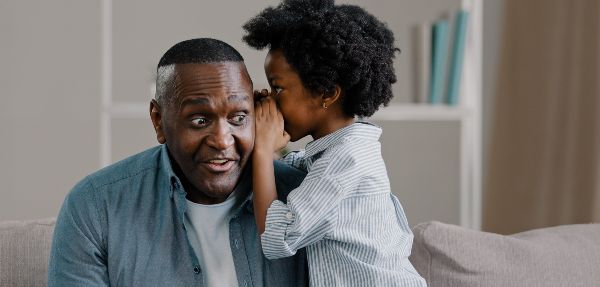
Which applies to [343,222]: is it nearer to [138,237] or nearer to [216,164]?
[216,164]

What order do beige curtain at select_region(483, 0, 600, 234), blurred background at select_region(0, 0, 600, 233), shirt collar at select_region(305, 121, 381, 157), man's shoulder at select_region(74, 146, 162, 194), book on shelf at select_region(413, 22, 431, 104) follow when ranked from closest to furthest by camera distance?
man's shoulder at select_region(74, 146, 162, 194), shirt collar at select_region(305, 121, 381, 157), blurred background at select_region(0, 0, 600, 233), beige curtain at select_region(483, 0, 600, 234), book on shelf at select_region(413, 22, 431, 104)

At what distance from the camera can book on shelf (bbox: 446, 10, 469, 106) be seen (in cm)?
323

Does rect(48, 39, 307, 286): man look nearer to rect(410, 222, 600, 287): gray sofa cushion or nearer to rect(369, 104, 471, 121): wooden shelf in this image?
rect(410, 222, 600, 287): gray sofa cushion

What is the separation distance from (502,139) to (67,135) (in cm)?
178

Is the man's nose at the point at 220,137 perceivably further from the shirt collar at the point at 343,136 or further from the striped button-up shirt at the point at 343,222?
the shirt collar at the point at 343,136

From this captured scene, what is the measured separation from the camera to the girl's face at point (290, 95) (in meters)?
1.80

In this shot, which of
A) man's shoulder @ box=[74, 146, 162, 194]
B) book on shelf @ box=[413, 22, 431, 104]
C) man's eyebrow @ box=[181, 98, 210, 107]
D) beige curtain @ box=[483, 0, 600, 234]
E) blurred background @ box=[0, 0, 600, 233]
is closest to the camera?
man's eyebrow @ box=[181, 98, 210, 107]

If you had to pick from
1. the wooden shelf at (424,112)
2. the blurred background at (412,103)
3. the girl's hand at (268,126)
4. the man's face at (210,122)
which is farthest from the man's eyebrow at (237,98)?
the wooden shelf at (424,112)

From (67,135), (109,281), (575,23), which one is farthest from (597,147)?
(109,281)

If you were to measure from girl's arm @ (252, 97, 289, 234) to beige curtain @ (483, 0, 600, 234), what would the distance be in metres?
1.79

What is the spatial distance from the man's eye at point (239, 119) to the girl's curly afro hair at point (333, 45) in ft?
0.68

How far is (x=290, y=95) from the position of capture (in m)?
1.81

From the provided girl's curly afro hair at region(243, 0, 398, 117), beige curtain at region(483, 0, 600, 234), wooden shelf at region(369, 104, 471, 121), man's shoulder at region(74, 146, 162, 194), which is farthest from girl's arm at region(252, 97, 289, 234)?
beige curtain at region(483, 0, 600, 234)

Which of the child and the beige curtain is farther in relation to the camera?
the beige curtain
